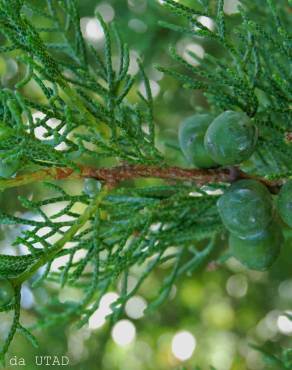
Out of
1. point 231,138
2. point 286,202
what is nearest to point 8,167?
point 231,138

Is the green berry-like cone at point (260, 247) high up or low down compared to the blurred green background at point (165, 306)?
up

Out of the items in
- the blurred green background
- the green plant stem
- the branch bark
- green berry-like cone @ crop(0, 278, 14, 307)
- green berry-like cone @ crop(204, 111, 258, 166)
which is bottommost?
the blurred green background

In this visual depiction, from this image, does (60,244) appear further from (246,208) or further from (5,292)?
(246,208)

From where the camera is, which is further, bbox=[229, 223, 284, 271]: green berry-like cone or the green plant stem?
bbox=[229, 223, 284, 271]: green berry-like cone

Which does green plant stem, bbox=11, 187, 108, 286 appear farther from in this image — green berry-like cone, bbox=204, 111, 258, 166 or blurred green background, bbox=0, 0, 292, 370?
blurred green background, bbox=0, 0, 292, 370

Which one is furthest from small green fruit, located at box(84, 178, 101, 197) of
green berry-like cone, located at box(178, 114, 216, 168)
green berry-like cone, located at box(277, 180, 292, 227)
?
green berry-like cone, located at box(277, 180, 292, 227)

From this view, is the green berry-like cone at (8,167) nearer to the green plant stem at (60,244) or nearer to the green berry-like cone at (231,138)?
the green plant stem at (60,244)

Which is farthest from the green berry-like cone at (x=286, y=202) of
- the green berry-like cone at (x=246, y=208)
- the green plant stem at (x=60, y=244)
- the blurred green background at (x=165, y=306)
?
the blurred green background at (x=165, y=306)
